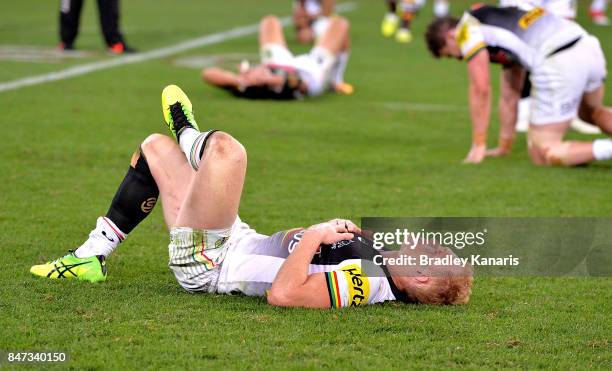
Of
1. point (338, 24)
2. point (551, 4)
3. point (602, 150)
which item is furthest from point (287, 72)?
point (602, 150)

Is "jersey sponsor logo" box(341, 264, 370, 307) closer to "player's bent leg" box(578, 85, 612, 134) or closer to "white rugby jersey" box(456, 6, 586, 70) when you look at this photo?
"white rugby jersey" box(456, 6, 586, 70)

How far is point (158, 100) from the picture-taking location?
11586 millimetres

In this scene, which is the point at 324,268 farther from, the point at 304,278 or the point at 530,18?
the point at 530,18

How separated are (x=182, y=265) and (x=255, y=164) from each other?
3.72 meters

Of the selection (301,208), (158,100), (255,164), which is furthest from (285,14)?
(301,208)

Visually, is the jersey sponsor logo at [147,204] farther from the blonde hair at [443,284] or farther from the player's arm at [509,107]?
the player's arm at [509,107]

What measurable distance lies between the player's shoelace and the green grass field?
2.54ft

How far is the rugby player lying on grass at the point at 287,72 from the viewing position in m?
12.0

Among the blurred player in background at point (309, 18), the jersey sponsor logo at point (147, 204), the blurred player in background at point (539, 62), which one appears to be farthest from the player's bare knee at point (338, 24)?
the jersey sponsor logo at point (147, 204)

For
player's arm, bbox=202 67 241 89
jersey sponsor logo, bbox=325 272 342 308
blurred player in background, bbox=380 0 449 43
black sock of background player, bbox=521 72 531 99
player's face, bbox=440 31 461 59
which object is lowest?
blurred player in background, bbox=380 0 449 43

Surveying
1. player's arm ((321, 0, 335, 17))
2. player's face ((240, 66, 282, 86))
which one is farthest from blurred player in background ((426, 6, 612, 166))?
player's arm ((321, 0, 335, 17))

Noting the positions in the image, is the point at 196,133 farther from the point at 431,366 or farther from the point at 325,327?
the point at 431,366

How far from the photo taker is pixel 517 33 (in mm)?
8977

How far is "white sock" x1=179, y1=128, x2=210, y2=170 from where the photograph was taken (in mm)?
5094
